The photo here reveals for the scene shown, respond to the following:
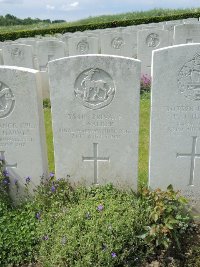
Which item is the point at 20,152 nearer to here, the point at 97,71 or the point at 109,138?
the point at 109,138

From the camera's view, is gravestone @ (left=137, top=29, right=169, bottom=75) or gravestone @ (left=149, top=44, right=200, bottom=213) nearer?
gravestone @ (left=149, top=44, right=200, bottom=213)

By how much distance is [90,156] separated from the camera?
4.20 m

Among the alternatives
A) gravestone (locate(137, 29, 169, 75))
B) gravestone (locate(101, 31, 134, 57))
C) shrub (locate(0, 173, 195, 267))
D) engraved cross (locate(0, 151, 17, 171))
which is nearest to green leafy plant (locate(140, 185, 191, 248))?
shrub (locate(0, 173, 195, 267))

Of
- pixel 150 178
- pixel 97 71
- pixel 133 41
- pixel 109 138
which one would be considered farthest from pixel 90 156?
pixel 133 41

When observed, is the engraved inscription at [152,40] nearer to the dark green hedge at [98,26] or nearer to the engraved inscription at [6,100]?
the engraved inscription at [6,100]

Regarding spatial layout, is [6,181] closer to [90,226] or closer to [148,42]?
[90,226]

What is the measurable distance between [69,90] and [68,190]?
47.5 inches

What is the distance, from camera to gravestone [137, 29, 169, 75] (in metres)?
10.4

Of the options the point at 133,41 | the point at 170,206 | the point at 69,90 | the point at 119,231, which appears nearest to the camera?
the point at 119,231

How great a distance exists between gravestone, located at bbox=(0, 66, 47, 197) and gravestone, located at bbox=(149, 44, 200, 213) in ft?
4.41

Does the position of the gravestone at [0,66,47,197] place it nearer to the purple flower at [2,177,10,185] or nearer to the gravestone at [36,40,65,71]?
the purple flower at [2,177,10,185]

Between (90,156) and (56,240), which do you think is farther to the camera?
(90,156)

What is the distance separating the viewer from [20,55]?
10.0 m

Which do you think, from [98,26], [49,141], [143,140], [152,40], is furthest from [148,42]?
[98,26]
